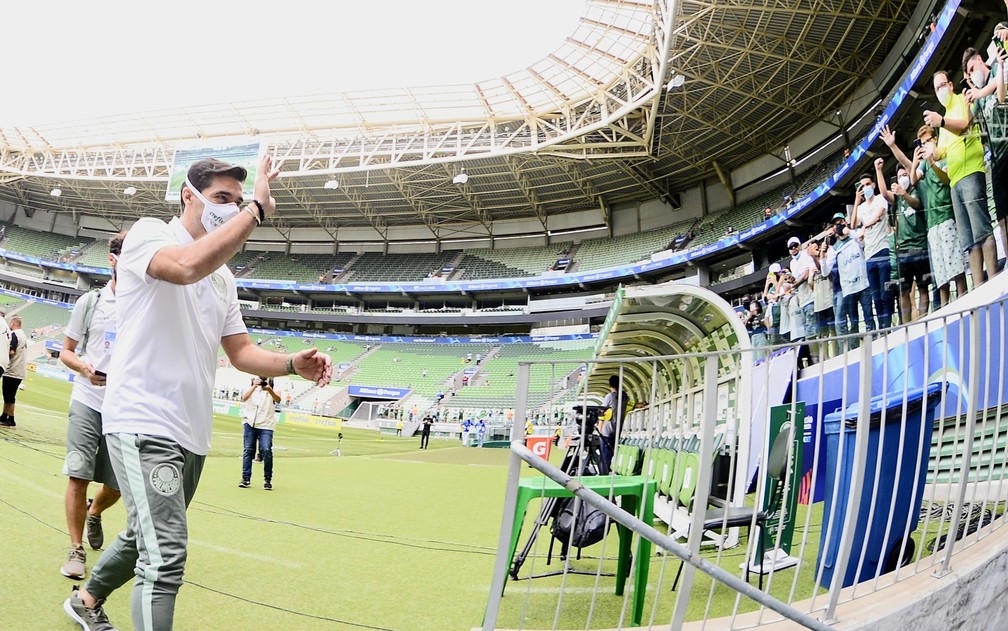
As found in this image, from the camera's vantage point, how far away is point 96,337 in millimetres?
3713

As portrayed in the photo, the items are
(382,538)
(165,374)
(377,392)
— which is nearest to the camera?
(165,374)

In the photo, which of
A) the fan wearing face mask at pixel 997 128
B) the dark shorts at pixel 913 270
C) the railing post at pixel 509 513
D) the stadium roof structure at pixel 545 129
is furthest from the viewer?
the stadium roof structure at pixel 545 129

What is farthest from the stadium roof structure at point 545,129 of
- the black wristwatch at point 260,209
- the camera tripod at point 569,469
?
the black wristwatch at point 260,209

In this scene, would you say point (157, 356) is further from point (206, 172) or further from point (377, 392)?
point (377, 392)

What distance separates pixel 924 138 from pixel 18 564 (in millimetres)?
7565

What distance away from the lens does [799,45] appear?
2080cm

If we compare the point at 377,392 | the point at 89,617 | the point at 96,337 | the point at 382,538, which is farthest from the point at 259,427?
the point at 377,392

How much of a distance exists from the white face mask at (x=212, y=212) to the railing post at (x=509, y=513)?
4.09 feet

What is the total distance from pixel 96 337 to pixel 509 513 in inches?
122

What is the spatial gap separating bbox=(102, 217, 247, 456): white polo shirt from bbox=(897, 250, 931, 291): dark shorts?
6.58m

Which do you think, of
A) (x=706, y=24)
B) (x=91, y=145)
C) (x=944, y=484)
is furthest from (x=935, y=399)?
(x=91, y=145)

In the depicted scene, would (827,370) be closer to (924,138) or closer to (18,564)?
(924,138)

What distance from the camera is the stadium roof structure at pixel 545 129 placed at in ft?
68.2

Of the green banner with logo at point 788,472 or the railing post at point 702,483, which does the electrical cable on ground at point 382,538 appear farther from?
the railing post at point 702,483
